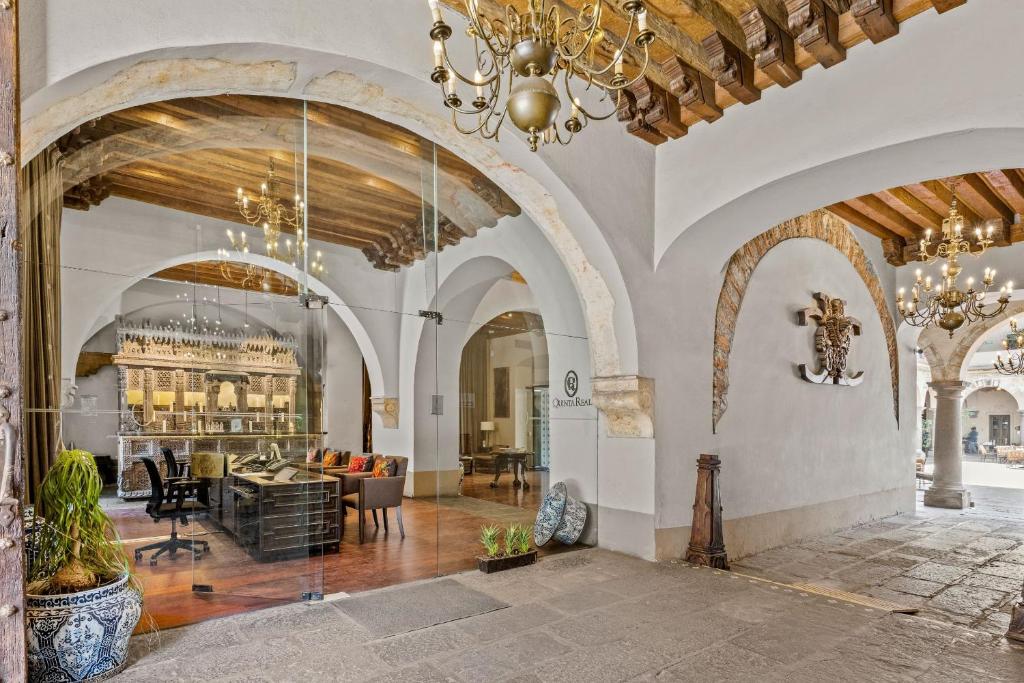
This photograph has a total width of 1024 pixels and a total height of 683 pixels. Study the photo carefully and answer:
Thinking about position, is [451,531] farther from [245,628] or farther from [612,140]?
[612,140]

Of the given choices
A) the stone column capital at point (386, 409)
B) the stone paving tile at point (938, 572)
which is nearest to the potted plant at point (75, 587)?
the stone column capital at point (386, 409)

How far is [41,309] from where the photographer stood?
294 centimetres

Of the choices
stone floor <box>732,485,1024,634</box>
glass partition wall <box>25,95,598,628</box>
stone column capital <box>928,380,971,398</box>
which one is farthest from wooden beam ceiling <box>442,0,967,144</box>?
stone column capital <box>928,380,971,398</box>

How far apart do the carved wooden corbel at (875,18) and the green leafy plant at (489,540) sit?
4255 mm

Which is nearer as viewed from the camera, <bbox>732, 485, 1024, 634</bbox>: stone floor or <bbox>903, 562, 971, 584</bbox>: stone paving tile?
<bbox>732, 485, 1024, 634</bbox>: stone floor

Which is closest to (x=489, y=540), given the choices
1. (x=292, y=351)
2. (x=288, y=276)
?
(x=292, y=351)

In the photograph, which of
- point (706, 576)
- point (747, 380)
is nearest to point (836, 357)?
point (747, 380)

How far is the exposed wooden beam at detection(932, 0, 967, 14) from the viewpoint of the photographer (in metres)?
3.38

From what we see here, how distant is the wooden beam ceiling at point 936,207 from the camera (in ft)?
20.2

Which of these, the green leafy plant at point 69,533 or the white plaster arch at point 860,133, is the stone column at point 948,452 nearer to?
the white plaster arch at point 860,133

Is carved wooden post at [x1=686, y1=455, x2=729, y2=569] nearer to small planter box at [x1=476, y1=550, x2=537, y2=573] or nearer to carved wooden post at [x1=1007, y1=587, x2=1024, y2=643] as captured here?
small planter box at [x1=476, y1=550, x2=537, y2=573]

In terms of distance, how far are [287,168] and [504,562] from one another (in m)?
3.24

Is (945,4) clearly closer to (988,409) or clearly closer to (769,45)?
(769,45)

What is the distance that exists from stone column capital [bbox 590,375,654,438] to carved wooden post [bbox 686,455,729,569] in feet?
1.74
